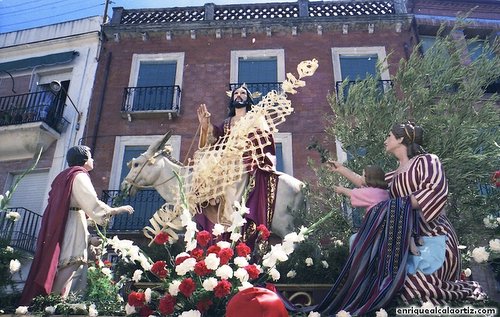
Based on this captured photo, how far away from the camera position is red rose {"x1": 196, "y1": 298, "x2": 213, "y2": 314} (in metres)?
3.94

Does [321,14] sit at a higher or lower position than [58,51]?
higher

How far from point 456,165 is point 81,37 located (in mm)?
14537

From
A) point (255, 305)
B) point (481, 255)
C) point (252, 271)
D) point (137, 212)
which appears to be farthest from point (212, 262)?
point (137, 212)

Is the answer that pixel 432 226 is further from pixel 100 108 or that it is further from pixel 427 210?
pixel 100 108

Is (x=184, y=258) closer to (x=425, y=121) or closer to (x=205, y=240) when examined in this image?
(x=205, y=240)

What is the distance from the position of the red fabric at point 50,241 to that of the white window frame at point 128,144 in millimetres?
9655

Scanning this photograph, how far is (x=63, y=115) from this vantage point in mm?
16609

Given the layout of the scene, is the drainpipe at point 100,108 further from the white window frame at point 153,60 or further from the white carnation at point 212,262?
the white carnation at point 212,262

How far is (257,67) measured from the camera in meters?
17.2

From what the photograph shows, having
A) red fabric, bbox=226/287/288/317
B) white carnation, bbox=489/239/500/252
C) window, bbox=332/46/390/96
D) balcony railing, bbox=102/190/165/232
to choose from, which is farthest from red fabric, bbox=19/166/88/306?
window, bbox=332/46/390/96

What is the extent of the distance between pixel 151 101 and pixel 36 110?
3.75 m

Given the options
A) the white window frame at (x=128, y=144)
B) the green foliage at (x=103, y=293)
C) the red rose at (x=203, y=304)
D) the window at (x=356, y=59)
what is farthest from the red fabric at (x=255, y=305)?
the window at (x=356, y=59)

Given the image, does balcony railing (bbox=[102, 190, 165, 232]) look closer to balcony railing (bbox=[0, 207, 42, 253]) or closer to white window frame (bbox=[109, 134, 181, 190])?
white window frame (bbox=[109, 134, 181, 190])

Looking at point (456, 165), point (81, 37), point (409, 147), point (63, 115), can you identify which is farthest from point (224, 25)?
→ point (409, 147)
